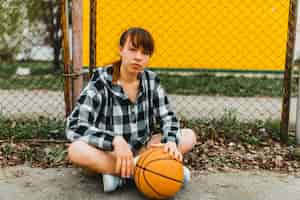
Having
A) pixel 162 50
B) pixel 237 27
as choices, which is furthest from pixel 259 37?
pixel 162 50

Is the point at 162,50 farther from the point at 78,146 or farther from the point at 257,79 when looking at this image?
the point at 78,146

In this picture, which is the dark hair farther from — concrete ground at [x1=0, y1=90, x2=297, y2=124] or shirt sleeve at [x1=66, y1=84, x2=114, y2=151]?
concrete ground at [x1=0, y1=90, x2=297, y2=124]

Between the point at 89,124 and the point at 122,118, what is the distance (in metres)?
0.26

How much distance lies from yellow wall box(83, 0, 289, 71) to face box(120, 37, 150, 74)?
4336 millimetres

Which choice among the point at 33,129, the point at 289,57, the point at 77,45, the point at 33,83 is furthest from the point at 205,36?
the point at 33,129

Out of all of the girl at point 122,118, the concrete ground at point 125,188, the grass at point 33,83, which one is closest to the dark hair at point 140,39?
the girl at point 122,118

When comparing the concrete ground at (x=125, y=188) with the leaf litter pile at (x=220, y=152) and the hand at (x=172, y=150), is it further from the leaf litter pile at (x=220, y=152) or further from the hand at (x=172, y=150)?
the hand at (x=172, y=150)

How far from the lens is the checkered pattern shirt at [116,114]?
2.93 meters

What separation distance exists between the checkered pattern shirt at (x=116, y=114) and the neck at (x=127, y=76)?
0.26 feet

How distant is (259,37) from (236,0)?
2.66 feet

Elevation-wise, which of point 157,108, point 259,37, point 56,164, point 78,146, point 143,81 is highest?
point 259,37

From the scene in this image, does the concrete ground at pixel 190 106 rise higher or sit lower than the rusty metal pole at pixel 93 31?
lower

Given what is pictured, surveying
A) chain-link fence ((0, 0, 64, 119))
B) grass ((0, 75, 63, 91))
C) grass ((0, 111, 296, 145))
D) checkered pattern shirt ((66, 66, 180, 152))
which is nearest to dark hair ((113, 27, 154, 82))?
checkered pattern shirt ((66, 66, 180, 152))

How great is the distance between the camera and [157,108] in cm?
324
